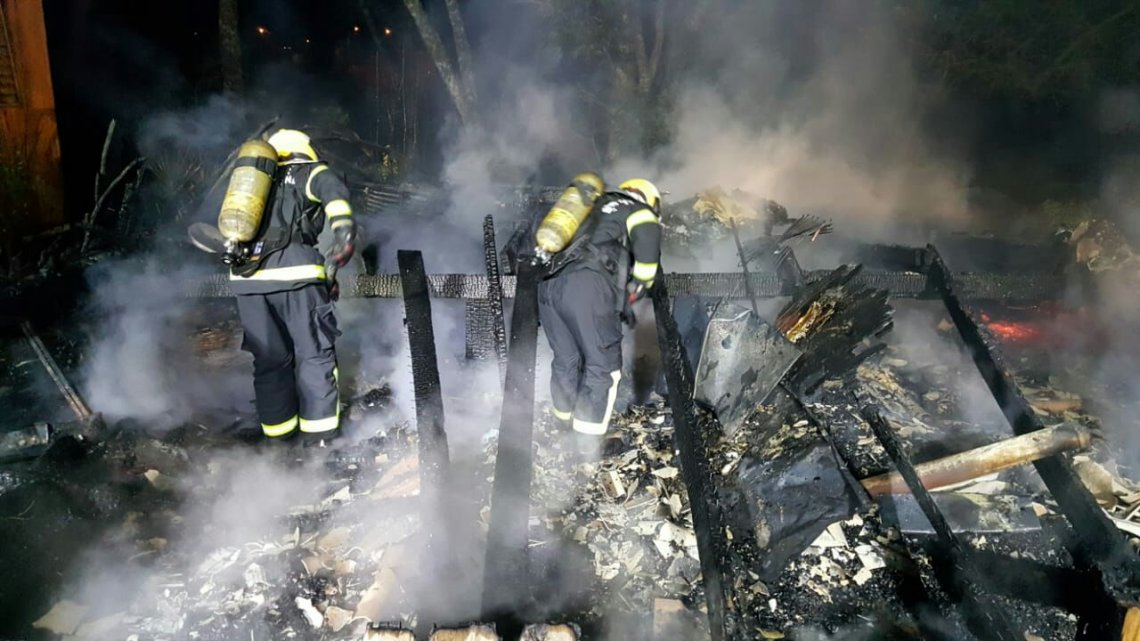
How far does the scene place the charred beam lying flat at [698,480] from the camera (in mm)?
2504

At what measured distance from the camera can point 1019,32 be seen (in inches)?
460

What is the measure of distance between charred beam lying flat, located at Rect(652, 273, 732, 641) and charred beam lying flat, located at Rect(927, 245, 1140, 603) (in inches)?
64.0

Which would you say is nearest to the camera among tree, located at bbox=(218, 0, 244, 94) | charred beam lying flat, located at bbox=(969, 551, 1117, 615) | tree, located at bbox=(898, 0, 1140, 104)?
charred beam lying flat, located at bbox=(969, 551, 1117, 615)

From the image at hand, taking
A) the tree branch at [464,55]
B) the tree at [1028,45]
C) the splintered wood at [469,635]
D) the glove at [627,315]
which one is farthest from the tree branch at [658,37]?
the splintered wood at [469,635]

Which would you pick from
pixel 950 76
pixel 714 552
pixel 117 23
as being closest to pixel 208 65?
pixel 117 23

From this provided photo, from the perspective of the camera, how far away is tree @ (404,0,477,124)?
1114 centimetres

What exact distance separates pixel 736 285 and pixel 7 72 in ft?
26.8

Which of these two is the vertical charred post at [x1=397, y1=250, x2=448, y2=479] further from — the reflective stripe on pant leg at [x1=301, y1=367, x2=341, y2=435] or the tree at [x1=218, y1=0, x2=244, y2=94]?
the tree at [x1=218, y1=0, x2=244, y2=94]

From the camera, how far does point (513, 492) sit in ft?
10.8

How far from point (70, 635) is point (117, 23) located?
9.79m

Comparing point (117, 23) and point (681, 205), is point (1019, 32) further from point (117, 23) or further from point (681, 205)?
point (117, 23)

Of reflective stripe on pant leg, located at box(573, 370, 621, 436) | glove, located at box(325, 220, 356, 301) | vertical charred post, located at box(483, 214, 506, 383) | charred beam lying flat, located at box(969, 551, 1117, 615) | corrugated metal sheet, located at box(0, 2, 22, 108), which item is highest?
corrugated metal sheet, located at box(0, 2, 22, 108)

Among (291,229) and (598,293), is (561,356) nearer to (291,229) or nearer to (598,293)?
(598,293)

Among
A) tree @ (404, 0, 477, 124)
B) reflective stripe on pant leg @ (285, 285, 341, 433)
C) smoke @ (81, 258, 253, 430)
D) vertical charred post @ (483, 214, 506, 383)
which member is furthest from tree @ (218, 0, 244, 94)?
reflective stripe on pant leg @ (285, 285, 341, 433)
